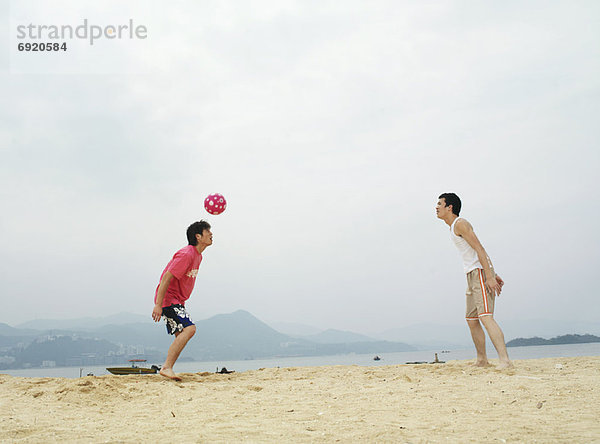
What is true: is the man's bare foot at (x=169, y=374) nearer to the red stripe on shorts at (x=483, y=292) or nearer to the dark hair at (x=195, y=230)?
the dark hair at (x=195, y=230)

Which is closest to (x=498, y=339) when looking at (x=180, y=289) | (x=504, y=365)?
(x=504, y=365)

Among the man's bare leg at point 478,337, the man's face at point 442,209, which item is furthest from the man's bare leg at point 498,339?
the man's face at point 442,209

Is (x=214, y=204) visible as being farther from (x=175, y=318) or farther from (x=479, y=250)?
(x=479, y=250)

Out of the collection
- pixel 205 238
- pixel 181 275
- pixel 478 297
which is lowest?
pixel 478 297

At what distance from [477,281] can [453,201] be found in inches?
48.7

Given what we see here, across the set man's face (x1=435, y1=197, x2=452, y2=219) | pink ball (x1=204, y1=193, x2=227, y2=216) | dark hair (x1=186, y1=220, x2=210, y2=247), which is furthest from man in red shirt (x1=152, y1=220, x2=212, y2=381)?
man's face (x1=435, y1=197, x2=452, y2=219)

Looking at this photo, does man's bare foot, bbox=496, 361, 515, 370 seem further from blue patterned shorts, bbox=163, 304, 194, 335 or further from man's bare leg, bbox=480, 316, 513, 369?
blue patterned shorts, bbox=163, 304, 194, 335

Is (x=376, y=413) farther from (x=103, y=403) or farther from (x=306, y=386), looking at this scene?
A: (x=103, y=403)

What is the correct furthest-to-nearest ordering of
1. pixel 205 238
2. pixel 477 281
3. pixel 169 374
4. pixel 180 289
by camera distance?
pixel 205 238 < pixel 180 289 < pixel 477 281 < pixel 169 374

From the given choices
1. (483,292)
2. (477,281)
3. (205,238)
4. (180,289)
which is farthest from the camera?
(205,238)

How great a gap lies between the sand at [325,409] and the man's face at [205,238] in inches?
79.2

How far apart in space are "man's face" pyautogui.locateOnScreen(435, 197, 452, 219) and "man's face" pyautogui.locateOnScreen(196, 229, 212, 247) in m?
3.42

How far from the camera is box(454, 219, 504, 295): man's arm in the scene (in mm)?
6301

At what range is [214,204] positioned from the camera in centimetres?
758
